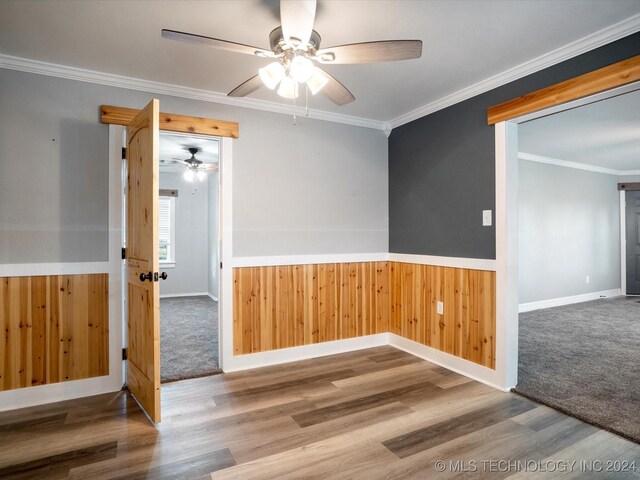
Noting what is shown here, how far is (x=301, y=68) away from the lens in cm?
190

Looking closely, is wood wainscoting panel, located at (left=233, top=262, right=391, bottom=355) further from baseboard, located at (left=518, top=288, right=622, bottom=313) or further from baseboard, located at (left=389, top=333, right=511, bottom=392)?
baseboard, located at (left=518, top=288, right=622, bottom=313)

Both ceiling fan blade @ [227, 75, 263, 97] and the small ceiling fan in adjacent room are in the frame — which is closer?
ceiling fan blade @ [227, 75, 263, 97]

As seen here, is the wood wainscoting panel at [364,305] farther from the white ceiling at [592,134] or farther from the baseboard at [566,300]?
the baseboard at [566,300]

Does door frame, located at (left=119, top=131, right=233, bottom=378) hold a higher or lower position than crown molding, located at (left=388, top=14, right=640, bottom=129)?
lower

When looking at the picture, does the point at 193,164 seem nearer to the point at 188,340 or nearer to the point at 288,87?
the point at 188,340

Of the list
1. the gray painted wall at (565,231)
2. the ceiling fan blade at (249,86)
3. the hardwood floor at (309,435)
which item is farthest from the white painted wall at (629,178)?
the ceiling fan blade at (249,86)

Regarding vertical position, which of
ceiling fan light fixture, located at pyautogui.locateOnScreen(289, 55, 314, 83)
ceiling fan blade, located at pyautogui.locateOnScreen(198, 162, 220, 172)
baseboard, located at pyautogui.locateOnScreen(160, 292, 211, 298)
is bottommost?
baseboard, located at pyautogui.locateOnScreen(160, 292, 211, 298)

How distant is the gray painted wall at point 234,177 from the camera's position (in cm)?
263

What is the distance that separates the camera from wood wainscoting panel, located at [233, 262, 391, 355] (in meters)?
3.37

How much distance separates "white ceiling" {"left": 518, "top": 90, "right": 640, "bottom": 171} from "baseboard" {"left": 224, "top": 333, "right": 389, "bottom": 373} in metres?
2.94

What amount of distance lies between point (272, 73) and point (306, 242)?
1.90m

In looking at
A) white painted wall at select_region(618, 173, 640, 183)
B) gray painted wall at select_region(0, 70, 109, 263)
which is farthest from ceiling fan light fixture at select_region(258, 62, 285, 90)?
white painted wall at select_region(618, 173, 640, 183)

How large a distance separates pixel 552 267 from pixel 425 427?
16.2 feet

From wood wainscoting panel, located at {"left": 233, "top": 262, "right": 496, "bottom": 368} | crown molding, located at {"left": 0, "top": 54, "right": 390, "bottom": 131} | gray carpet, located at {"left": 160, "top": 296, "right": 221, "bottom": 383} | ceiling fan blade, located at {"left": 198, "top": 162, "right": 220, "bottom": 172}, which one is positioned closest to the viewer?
crown molding, located at {"left": 0, "top": 54, "right": 390, "bottom": 131}
